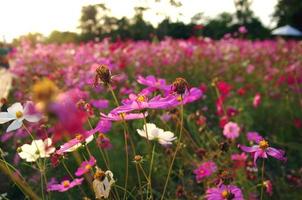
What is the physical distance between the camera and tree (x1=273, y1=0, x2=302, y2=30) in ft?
106

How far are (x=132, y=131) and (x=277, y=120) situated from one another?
4.08 ft

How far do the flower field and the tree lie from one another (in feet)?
86.5

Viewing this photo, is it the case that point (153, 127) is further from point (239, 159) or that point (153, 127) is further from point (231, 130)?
point (231, 130)

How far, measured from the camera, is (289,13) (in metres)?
32.8

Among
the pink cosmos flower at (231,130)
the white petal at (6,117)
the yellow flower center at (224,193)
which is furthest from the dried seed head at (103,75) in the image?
the pink cosmos flower at (231,130)

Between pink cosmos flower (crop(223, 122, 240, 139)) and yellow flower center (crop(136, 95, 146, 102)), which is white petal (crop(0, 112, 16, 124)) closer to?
yellow flower center (crop(136, 95, 146, 102))

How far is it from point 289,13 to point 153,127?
33556 mm

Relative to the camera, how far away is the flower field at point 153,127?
2.71 ft

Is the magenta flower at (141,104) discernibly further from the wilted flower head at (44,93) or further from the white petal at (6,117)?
the wilted flower head at (44,93)

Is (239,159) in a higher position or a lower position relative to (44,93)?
lower

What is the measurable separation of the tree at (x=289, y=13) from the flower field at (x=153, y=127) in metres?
26.4

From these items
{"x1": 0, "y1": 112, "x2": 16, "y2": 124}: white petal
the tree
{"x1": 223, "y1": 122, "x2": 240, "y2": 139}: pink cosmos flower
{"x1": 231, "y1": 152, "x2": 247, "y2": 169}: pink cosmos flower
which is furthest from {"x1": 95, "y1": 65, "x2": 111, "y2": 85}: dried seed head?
the tree

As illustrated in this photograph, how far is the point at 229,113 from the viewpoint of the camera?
2.31 m

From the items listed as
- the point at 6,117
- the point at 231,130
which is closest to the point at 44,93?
the point at 6,117
